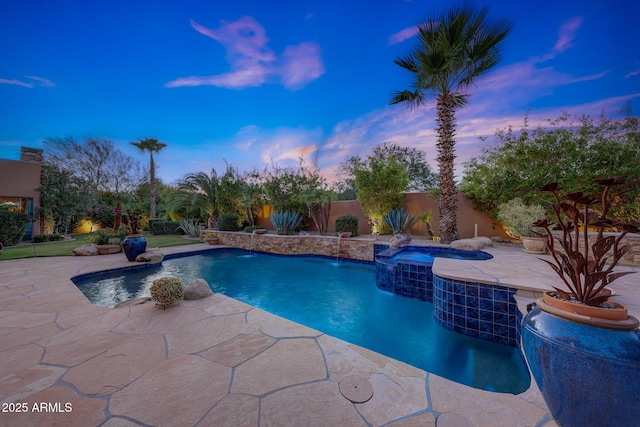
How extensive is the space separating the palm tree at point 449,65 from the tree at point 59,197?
51.8 feet

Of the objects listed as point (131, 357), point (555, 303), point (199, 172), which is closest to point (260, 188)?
point (199, 172)

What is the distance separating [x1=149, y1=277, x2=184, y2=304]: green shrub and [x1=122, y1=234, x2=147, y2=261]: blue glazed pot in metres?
4.79

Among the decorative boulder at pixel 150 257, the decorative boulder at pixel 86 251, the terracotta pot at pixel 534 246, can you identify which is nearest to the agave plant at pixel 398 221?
the terracotta pot at pixel 534 246

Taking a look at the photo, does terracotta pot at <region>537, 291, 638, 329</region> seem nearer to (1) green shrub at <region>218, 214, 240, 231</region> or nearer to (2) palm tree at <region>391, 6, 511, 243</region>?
(2) palm tree at <region>391, 6, 511, 243</region>

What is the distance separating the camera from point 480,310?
9.91 ft

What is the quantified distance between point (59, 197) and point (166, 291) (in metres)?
13.6

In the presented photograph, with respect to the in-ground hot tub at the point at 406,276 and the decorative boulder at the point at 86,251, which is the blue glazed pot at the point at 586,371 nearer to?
the in-ground hot tub at the point at 406,276

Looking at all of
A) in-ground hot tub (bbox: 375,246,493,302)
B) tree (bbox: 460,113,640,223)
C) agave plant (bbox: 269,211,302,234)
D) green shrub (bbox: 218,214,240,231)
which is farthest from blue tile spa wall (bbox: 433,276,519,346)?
green shrub (bbox: 218,214,240,231)

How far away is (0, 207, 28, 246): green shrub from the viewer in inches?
340

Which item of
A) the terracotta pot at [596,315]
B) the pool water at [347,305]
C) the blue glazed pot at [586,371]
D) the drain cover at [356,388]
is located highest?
the terracotta pot at [596,315]

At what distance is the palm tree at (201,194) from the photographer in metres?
13.1

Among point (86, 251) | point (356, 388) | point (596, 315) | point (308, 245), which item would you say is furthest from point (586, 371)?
point (86, 251)

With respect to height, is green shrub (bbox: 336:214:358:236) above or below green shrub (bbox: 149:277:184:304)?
above

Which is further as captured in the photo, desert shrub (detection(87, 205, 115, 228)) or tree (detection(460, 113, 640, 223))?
desert shrub (detection(87, 205, 115, 228))
